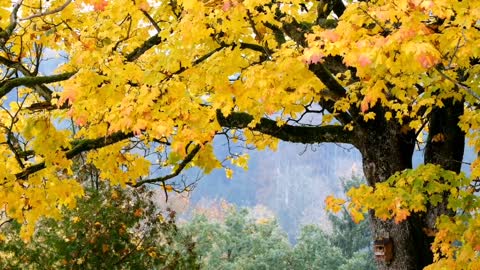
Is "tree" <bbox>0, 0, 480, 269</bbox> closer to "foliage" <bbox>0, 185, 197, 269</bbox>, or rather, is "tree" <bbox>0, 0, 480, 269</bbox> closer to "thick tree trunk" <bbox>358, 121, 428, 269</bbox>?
"thick tree trunk" <bbox>358, 121, 428, 269</bbox>

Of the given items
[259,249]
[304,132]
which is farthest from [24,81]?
[259,249]

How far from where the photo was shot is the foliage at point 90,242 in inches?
357

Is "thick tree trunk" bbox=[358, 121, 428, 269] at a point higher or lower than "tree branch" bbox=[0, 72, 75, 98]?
lower

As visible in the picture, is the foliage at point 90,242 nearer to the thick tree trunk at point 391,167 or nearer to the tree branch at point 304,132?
the tree branch at point 304,132

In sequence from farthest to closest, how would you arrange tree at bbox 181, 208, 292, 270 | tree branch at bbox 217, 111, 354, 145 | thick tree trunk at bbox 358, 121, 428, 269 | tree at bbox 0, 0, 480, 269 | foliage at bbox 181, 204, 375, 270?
1. foliage at bbox 181, 204, 375, 270
2. tree at bbox 181, 208, 292, 270
3. tree branch at bbox 217, 111, 354, 145
4. thick tree trunk at bbox 358, 121, 428, 269
5. tree at bbox 0, 0, 480, 269

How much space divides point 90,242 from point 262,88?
227 inches

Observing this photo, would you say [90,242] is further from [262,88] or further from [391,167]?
[262,88]

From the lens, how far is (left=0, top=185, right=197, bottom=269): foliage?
29.8ft

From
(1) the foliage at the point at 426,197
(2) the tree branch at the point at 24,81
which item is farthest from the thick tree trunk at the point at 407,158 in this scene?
(2) the tree branch at the point at 24,81

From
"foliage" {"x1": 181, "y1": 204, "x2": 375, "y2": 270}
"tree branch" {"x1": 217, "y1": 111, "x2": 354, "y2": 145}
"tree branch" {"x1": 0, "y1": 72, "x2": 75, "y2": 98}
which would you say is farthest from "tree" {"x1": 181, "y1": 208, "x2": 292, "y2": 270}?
"tree branch" {"x1": 0, "y1": 72, "x2": 75, "y2": 98}

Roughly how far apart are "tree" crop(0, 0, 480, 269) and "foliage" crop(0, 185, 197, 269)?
279 centimetres

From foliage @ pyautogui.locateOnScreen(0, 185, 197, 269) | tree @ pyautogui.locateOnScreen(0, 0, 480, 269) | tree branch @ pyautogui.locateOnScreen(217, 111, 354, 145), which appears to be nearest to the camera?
tree @ pyautogui.locateOnScreen(0, 0, 480, 269)

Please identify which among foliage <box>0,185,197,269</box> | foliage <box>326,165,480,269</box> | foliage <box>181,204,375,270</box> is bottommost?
foliage <box>326,165,480,269</box>

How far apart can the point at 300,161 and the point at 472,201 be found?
127m
